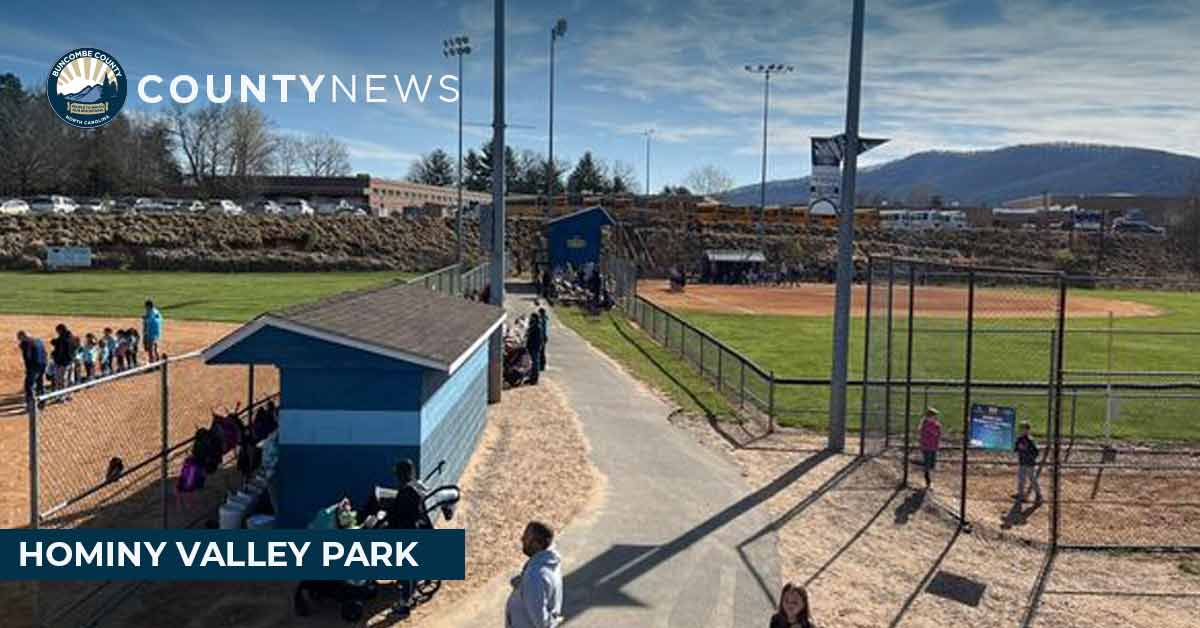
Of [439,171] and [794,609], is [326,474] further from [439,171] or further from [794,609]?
[439,171]

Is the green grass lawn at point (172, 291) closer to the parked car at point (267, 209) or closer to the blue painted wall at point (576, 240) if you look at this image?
the blue painted wall at point (576, 240)

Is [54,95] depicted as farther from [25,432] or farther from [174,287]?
[25,432]

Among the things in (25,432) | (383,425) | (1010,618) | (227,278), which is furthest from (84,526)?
(227,278)

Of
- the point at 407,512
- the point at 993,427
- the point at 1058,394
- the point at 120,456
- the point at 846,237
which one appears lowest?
the point at 120,456

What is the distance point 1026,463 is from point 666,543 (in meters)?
5.67

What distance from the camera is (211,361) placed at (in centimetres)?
990

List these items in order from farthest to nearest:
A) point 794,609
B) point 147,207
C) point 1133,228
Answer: point 1133,228 → point 147,207 → point 794,609

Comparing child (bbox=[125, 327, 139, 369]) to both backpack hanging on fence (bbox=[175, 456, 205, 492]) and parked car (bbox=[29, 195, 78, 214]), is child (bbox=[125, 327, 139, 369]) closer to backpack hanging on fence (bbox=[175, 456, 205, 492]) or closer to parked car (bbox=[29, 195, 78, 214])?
backpack hanging on fence (bbox=[175, 456, 205, 492])

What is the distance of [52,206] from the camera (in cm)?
7288

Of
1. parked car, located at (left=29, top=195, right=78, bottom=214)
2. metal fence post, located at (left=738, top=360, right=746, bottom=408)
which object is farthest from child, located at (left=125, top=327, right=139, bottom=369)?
parked car, located at (left=29, top=195, right=78, bottom=214)

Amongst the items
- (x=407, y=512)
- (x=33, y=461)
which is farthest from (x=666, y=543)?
(x=33, y=461)

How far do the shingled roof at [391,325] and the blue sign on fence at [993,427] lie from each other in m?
7.40

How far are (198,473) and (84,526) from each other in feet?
4.74

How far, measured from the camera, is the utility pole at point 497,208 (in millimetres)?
18172
